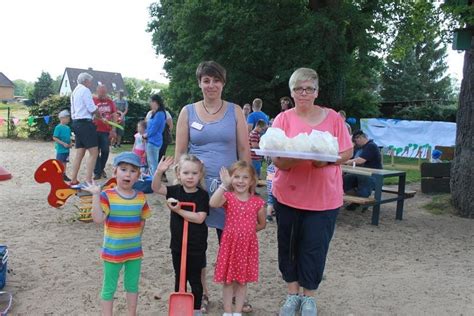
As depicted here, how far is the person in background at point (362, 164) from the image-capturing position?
288 inches

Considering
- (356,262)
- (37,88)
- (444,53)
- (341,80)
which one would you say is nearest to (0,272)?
(356,262)

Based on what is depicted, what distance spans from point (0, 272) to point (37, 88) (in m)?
58.7

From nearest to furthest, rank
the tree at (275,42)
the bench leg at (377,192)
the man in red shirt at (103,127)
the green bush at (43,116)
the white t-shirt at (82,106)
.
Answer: the bench leg at (377,192)
the white t-shirt at (82,106)
the man in red shirt at (103,127)
the tree at (275,42)
the green bush at (43,116)

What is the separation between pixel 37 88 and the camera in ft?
188

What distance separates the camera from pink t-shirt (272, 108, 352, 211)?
3.26m

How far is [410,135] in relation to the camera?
18359 mm

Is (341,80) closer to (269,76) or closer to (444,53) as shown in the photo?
(269,76)

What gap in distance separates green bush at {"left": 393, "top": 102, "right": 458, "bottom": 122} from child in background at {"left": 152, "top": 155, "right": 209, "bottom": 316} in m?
22.8

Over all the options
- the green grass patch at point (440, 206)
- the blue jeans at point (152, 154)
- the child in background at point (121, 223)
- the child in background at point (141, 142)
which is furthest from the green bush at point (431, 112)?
the child in background at point (121, 223)

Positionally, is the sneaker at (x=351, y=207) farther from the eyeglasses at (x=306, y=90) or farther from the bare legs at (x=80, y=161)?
the eyeglasses at (x=306, y=90)

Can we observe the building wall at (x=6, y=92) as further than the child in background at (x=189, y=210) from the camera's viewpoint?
Yes

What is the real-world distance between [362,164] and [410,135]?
37.8 ft

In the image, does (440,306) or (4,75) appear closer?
(440,306)

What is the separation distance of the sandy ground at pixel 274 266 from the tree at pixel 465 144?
37 cm
